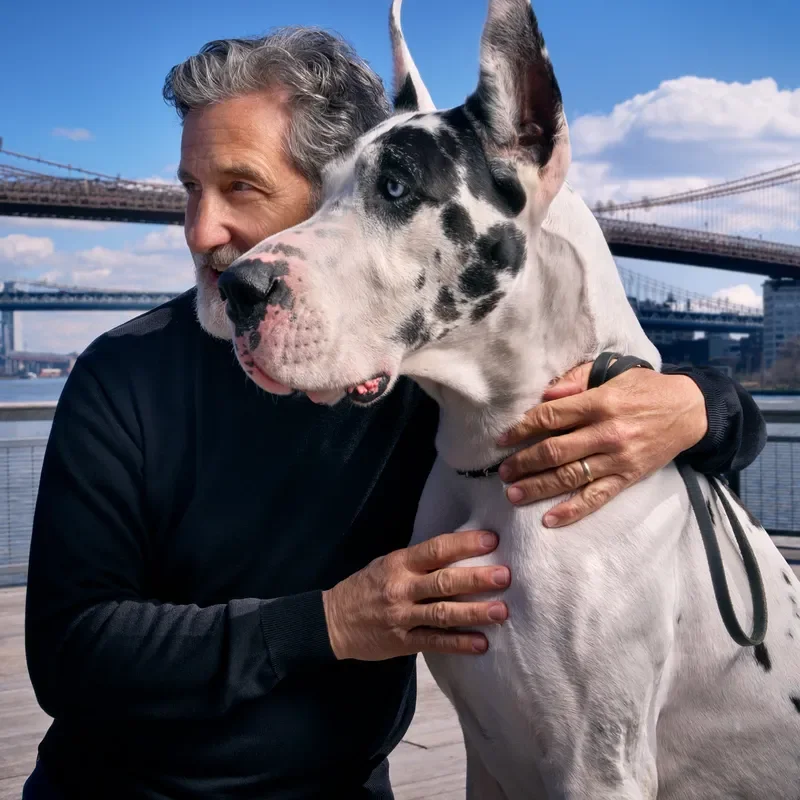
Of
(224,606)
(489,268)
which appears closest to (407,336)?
(489,268)

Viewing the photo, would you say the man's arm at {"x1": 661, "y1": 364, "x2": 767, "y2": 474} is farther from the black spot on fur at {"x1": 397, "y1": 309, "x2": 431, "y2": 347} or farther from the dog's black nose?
the dog's black nose

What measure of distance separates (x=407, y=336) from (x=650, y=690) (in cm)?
55

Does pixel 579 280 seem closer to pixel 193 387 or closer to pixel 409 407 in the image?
pixel 409 407

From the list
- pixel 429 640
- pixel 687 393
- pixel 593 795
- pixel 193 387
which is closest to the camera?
pixel 593 795

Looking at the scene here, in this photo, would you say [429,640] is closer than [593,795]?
No

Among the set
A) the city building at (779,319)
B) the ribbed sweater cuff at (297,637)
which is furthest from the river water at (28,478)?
the city building at (779,319)

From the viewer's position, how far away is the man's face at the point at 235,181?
1511mm

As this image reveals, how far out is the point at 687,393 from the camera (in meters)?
1.40

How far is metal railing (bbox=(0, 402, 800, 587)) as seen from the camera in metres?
3.80

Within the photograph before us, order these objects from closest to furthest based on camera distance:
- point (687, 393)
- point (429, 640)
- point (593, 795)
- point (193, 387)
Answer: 1. point (593, 795)
2. point (429, 640)
3. point (687, 393)
4. point (193, 387)

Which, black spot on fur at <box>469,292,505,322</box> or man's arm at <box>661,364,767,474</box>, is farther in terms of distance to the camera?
man's arm at <box>661,364,767,474</box>

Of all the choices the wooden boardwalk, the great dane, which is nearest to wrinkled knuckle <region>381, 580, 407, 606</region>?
the great dane

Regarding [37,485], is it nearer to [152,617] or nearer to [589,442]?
[152,617]

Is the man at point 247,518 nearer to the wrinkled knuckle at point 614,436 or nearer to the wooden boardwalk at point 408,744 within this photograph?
the wrinkled knuckle at point 614,436
